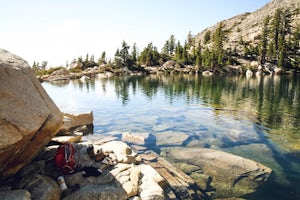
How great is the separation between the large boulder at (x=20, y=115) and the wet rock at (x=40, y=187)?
2.80 ft

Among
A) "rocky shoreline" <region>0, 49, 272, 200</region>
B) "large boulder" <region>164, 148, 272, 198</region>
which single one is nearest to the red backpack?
"rocky shoreline" <region>0, 49, 272, 200</region>

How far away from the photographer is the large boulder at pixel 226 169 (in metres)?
12.7

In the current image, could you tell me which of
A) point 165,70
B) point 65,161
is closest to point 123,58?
point 165,70

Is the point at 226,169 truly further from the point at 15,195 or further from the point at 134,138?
the point at 15,195

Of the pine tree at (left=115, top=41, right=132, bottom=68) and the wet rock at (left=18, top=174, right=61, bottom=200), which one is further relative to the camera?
the pine tree at (left=115, top=41, right=132, bottom=68)

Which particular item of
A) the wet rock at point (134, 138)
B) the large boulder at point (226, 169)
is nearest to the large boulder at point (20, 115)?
the large boulder at point (226, 169)

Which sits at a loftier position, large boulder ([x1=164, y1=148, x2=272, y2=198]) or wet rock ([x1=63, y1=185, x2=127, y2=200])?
wet rock ([x1=63, y1=185, x2=127, y2=200])

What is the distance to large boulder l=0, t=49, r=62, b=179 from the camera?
27.0ft

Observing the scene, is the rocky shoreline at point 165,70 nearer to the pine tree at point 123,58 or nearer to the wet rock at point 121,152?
the pine tree at point 123,58

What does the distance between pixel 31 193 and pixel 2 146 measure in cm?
233

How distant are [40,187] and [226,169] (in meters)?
10.0

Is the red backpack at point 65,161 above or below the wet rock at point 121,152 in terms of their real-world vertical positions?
above

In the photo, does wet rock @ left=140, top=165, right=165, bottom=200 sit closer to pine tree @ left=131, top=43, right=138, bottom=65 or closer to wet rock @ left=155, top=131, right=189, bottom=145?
wet rock @ left=155, top=131, right=189, bottom=145

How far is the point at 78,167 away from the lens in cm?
1180
